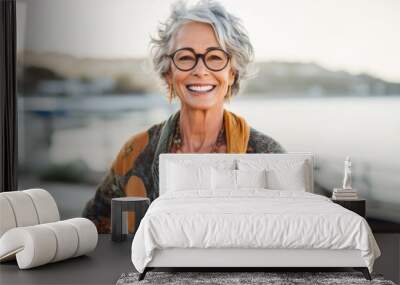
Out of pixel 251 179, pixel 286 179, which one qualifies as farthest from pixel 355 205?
pixel 251 179

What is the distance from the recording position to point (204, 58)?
795cm

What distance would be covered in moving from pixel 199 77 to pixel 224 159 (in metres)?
0.96

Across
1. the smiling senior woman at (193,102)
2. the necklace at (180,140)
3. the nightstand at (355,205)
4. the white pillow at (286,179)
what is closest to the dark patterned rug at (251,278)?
the nightstand at (355,205)

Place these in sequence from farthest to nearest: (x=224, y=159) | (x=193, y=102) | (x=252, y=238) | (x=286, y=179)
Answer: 1. (x=193, y=102)
2. (x=224, y=159)
3. (x=286, y=179)
4. (x=252, y=238)

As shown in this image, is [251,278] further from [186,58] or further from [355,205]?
[186,58]

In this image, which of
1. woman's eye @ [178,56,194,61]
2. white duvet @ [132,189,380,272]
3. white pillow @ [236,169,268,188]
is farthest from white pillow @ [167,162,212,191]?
white duvet @ [132,189,380,272]

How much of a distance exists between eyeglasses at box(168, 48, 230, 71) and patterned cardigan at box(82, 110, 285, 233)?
1.78ft

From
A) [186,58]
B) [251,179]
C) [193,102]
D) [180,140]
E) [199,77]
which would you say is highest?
[186,58]

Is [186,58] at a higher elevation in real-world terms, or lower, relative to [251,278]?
higher

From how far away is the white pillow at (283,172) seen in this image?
730cm

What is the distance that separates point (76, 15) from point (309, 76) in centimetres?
273

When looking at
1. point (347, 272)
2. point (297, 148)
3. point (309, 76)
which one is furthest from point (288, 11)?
point (347, 272)

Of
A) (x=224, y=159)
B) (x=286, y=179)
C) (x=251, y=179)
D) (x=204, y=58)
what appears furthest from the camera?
(x=204, y=58)

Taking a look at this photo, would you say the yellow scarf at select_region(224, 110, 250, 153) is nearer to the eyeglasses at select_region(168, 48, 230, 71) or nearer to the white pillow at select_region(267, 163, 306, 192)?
the eyeglasses at select_region(168, 48, 230, 71)
